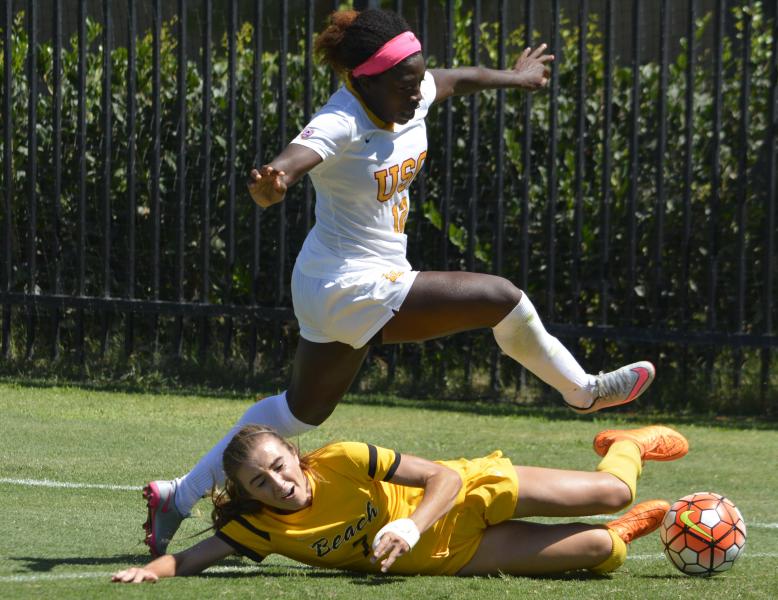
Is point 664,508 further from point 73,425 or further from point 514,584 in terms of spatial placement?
point 73,425

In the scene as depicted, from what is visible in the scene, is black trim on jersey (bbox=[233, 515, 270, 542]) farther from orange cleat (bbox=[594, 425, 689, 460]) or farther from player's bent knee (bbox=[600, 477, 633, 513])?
orange cleat (bbox=[594, 425, 689, 460])

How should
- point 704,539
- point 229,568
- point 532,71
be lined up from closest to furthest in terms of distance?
1. point 704,539
2. point 229,568
3. point 532,71

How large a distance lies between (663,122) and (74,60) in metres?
4.54

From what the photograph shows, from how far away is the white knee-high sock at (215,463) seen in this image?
539 cm

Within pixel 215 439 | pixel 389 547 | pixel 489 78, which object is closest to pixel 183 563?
pixel 389 547

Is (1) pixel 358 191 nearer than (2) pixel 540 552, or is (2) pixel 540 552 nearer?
(2) pixel 540 552

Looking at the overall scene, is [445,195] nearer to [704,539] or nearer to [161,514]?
[161,514]

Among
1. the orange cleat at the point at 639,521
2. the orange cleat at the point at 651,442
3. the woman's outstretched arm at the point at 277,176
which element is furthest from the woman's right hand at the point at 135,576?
the orange cleat at the point at 651,442

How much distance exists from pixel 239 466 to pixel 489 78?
250 centimetres

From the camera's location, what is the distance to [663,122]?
9438 millimetres

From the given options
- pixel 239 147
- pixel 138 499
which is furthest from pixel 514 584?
pixel 239 147

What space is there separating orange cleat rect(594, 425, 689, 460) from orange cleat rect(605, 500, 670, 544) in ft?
0.87

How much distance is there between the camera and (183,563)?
4.80m

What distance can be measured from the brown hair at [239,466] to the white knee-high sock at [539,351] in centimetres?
105
